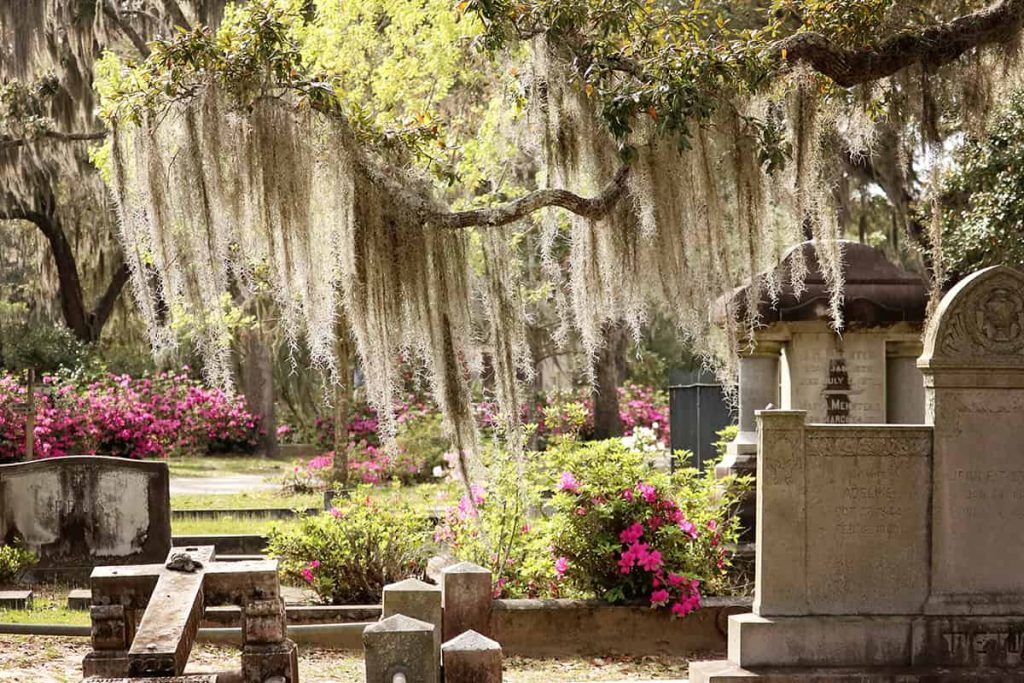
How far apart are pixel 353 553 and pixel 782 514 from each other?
11.6 feet

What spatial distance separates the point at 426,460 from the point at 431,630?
1341cm

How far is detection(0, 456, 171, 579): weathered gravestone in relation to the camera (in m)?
10.5

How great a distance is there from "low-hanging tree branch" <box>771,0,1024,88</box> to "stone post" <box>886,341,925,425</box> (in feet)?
12.4

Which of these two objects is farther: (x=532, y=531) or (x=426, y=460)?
(x=426, y=460)

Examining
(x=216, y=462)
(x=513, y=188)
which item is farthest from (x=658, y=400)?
(x=513, y=188)

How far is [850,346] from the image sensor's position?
10891 millimetres

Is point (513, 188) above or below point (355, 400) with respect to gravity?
above

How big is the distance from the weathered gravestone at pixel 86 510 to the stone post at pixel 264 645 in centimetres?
506

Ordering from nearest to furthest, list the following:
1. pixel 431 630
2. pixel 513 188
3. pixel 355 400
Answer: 1. pixel 431 630
2. pixel 513 188
3. pixel 355 400

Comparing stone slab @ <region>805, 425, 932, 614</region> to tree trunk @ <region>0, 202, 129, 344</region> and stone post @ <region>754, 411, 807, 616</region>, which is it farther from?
tree trunk @ <region>0, 202, 129, 344</region>

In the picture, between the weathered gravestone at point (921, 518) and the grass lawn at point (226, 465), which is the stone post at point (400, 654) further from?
the grass lawn at point (226, 465)

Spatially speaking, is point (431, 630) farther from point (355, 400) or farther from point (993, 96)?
point (355, 400)

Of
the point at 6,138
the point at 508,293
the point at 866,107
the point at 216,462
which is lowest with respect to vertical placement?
the point at 216,462

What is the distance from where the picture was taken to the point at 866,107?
27.8 feet
